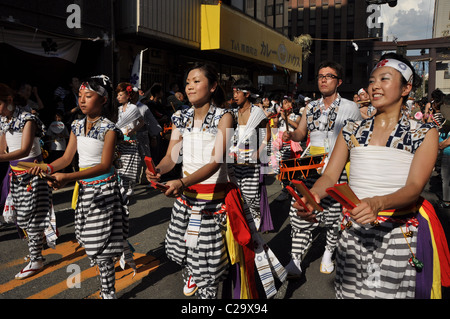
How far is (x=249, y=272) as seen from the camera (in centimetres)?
304

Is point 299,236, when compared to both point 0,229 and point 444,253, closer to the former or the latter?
point 444,253

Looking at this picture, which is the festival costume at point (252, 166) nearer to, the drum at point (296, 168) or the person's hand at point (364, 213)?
the drum at point (296, 168)

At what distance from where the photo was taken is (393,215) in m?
2.25

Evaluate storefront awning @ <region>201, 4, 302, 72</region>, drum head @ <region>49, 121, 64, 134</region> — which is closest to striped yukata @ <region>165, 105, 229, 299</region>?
drum head @ <region>49, 121, 64, 134</region>

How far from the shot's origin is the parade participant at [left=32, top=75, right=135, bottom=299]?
10.6ft

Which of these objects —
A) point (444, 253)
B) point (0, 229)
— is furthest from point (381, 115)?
point (0, 229)

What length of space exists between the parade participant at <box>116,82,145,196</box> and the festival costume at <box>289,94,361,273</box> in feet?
10.7

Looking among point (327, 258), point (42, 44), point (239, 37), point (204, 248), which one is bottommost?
point (327, 258)

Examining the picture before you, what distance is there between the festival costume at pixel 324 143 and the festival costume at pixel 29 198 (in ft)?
8.93

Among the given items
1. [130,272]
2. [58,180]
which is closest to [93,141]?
[58,180]

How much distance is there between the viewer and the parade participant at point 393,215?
7.28 ft

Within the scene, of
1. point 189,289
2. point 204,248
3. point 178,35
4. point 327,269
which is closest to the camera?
point 204,248

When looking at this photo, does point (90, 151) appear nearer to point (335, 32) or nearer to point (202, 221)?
point (202, 221)

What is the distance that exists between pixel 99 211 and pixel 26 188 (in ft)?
4.76
